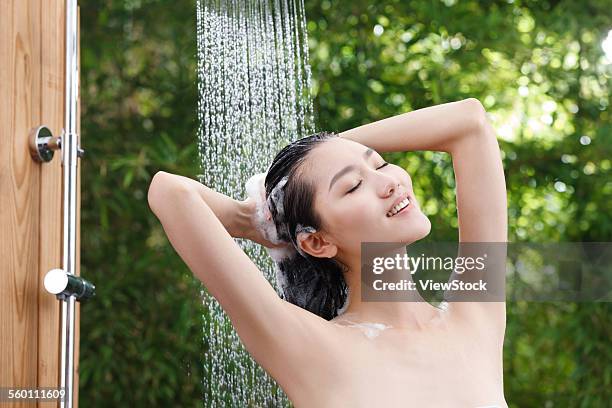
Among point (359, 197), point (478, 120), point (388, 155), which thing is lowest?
point (359, 197)

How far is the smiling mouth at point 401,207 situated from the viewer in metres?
1.16

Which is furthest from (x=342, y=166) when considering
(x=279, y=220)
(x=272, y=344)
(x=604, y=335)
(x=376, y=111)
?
(x=604, y=335)

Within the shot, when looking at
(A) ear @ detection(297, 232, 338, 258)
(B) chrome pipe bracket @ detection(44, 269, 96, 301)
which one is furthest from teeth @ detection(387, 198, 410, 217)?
(B) chrome pipe bracket @ detection(44, 269, 96, 301)

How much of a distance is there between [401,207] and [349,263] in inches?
5.1

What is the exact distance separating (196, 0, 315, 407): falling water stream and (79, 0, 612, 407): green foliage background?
93 centimetres

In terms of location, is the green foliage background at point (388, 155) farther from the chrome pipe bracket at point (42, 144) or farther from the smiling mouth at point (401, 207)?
the smiling mouth at point (401, 207)

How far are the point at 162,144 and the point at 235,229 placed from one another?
1.30 m

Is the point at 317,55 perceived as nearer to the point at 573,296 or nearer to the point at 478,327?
the point at 573,296

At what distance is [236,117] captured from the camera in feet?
4.98

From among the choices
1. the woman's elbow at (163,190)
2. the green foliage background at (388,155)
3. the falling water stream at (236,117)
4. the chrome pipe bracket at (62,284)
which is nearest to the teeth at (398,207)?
the woman's elbow at (163,190)

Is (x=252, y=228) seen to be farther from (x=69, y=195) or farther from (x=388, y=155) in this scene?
(x=388, y=155)

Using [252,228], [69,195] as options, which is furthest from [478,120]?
[69,195]

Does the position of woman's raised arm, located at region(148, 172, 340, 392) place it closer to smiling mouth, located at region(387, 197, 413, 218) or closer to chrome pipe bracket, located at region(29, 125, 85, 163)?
smiling mouth, located at region(387, 197, 413, 218)

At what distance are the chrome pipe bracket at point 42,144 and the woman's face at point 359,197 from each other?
478mm
